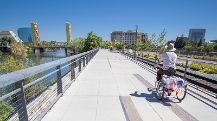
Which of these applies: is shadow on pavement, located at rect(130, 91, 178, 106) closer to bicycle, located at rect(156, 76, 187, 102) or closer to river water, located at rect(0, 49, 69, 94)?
bicycle, located at rect(156, 76, 187, 102)

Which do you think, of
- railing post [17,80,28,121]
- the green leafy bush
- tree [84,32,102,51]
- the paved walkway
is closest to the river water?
the paved walkway

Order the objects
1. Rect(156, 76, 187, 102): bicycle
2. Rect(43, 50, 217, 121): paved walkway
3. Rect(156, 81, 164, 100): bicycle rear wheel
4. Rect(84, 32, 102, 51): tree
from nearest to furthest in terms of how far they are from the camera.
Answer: Rect(43, 50, 217, 121): paved walkway
Rect(156, 76, 187, 102): bicycle
Rect(156, 81, 164, 100): bicycle rear wheel
Rect(84, 32, 102, 51): tree

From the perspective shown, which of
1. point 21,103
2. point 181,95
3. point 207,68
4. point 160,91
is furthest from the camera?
point 207,68

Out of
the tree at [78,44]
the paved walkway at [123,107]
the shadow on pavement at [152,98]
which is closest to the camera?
the paved walkway at [123,107]

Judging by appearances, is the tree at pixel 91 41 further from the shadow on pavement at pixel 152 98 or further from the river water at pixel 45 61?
the shadow on pavement at pixel 152 98

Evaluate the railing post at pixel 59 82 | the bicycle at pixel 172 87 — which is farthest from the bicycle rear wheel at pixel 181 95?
the railing post at pixel 59 82

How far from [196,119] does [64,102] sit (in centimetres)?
343

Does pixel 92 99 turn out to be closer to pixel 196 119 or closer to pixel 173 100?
pixel 173 100

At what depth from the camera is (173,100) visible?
20.6ft

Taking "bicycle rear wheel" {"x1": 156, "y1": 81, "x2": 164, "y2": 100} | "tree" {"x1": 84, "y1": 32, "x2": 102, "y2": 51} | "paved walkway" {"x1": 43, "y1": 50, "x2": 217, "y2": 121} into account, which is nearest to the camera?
"paved walkway" {"x1": 43, "y1": 50, "x2": 217, "y2": 121}

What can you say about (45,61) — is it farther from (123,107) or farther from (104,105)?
(123,107)

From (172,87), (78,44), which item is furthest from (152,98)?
(78,44)

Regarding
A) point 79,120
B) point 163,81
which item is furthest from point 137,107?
point 79,120

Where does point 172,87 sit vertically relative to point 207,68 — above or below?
above
